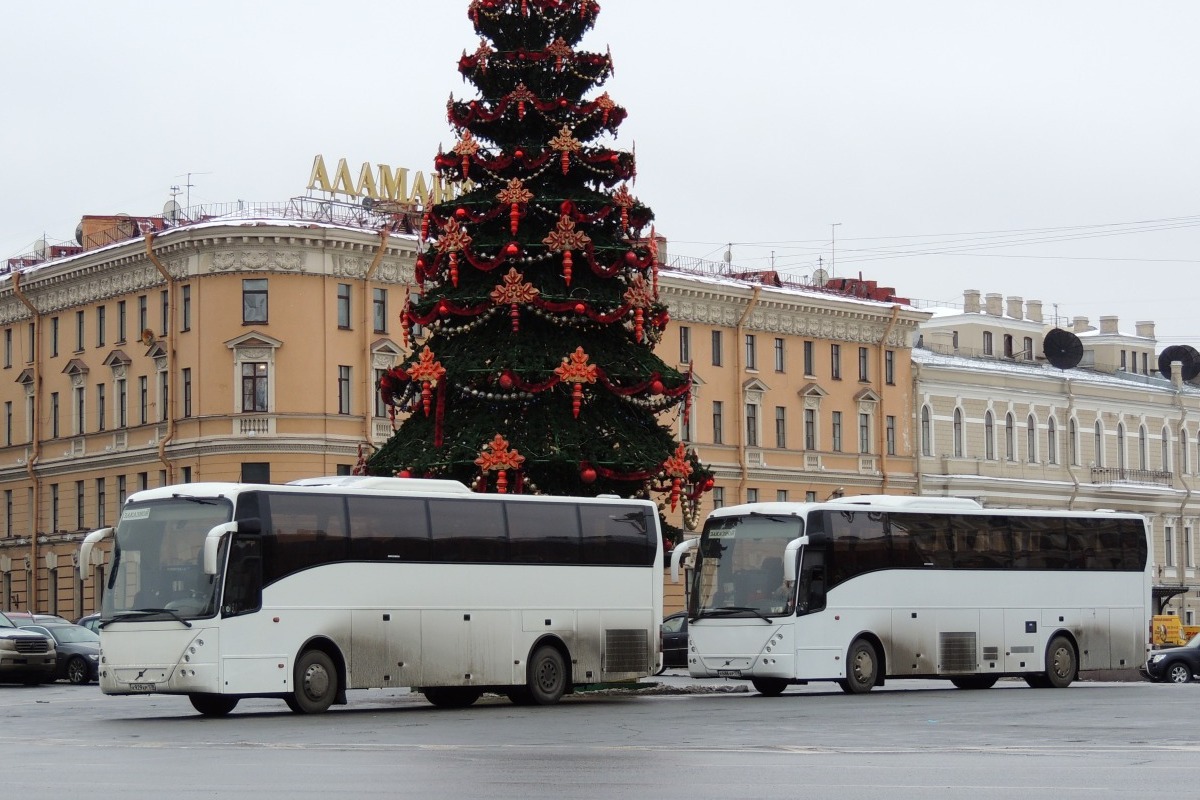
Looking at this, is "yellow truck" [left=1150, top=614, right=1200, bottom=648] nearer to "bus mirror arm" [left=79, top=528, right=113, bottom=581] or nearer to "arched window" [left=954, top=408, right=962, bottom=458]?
"arched window" [left=954, top=408, right=962, bottom=458]

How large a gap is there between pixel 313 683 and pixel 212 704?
1.54m

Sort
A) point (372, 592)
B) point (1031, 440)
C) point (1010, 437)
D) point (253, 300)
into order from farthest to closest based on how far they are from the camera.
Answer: point (1031, 440) → point (1010, 437) → point (253, 300) → point (372, 592)

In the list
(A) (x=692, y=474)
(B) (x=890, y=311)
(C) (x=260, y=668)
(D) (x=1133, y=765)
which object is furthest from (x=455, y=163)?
(B) (x=890, y=311)

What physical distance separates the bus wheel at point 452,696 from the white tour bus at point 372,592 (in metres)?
0.04

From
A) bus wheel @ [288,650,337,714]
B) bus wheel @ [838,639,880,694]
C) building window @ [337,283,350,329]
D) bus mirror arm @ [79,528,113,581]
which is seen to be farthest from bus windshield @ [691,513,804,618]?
building window @ [337,283,350,329]

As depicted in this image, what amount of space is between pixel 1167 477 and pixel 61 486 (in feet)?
150

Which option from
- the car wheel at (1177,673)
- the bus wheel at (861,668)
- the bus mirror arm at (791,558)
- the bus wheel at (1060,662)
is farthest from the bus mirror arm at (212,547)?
the car wheel at (1177,673)

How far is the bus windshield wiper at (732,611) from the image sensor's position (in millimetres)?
31656

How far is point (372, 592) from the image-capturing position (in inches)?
1078

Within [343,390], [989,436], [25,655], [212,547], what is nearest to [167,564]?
[212,547]

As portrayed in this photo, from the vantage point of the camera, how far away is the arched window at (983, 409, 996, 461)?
269 feet

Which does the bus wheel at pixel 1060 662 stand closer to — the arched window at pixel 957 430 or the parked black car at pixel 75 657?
the parked black car at pixel 75 657

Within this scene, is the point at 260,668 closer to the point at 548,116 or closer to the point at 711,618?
the point at 711,618

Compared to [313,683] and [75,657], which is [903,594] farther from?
[75,657]
